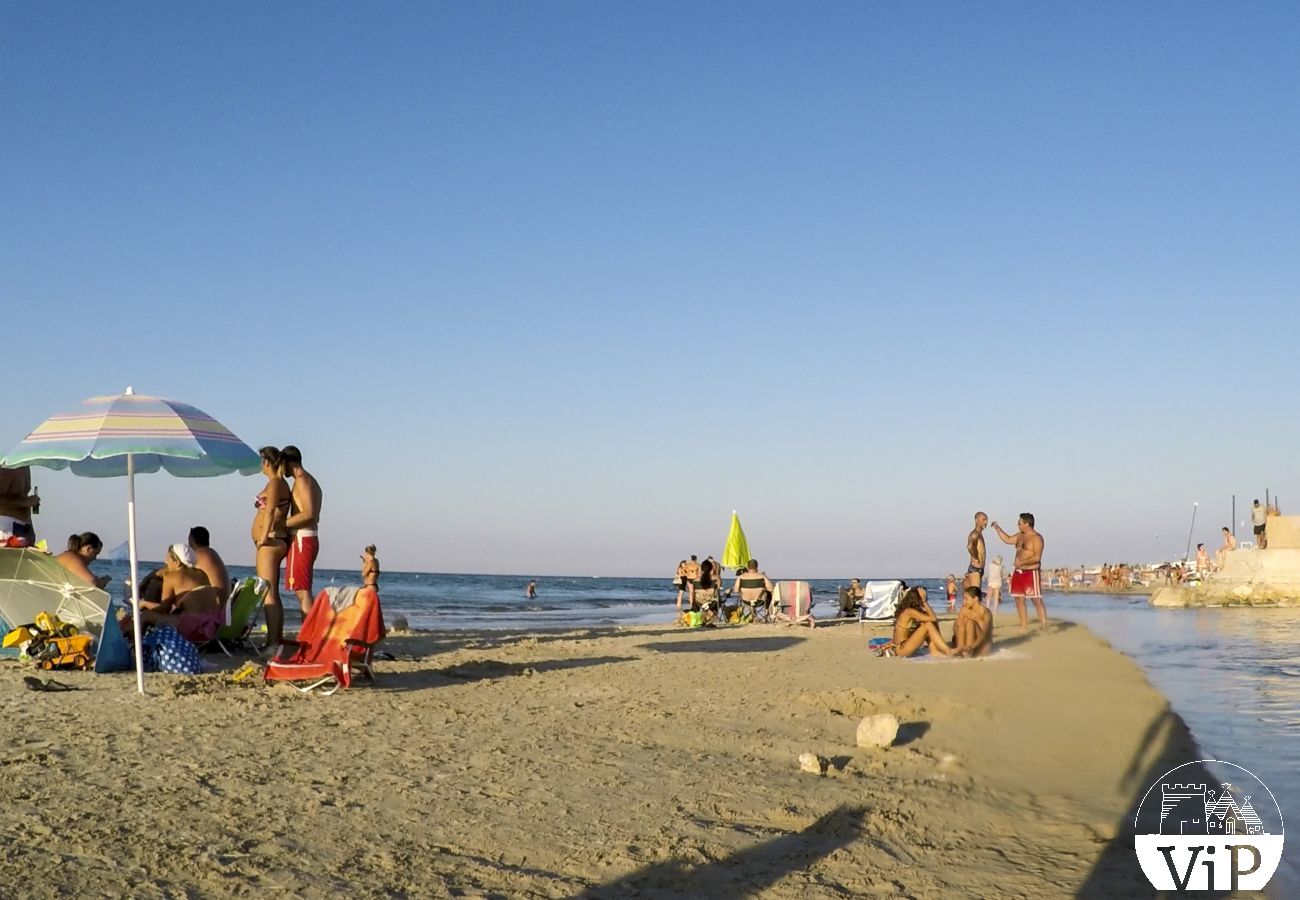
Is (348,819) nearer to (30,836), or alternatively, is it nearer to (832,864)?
(30,836)

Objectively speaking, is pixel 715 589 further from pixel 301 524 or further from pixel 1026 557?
pixel 301 524

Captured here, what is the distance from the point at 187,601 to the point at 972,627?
740cm

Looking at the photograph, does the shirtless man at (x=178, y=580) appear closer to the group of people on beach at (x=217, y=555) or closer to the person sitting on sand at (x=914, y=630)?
the group of people on beach at (x=217, y=555)

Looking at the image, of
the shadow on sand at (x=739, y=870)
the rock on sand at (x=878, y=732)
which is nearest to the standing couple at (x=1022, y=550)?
the rock on sand at (x=878, y=732)

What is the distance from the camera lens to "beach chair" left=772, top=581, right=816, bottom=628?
18.6 m

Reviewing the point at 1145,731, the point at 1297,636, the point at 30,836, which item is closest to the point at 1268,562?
the point at 1297,636

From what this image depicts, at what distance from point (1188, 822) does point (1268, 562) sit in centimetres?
2663

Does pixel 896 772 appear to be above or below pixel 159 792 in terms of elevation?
below

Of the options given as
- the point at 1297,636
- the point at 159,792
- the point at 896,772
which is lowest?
the point at 1297,636

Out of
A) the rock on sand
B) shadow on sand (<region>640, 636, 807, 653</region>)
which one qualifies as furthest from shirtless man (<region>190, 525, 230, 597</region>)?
the rock on sand

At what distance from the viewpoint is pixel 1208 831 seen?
4.45 m

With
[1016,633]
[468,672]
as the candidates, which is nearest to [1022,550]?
[1016,633]

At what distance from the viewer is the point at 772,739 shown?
591 centimetres

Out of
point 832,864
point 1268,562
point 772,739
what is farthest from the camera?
point 1268,562
